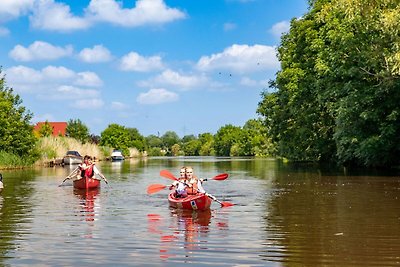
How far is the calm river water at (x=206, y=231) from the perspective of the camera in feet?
32.4

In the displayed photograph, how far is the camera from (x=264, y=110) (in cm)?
5922

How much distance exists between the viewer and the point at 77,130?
90500 mm

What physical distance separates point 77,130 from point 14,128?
134 feet

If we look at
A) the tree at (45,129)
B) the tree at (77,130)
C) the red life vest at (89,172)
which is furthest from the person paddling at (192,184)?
the tree at (77,130)

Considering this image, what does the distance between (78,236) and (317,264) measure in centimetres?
546

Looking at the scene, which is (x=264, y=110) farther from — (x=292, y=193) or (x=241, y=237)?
(x=241, y=237)

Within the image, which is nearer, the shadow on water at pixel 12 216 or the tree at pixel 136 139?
the shadow on water at pixel 12 216

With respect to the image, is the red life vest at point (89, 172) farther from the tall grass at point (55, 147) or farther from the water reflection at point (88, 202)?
the tall grass at point (55, 147)

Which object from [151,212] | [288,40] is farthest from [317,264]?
[288,40]

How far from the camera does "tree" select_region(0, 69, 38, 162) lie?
49.0 meters

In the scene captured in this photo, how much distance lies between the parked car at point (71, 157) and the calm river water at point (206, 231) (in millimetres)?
37398

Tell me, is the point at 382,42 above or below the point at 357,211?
above

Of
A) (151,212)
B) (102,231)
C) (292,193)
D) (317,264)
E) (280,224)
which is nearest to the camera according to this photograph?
(317,264)

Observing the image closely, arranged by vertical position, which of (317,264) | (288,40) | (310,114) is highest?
(288,40)
